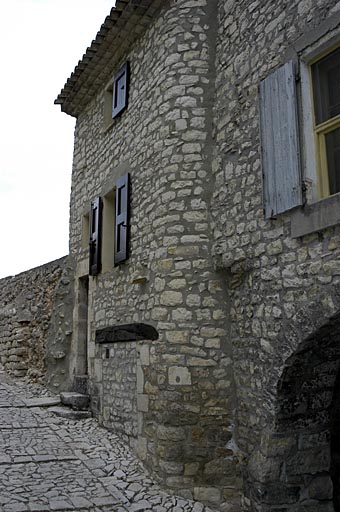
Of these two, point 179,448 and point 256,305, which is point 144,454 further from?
point 256,305

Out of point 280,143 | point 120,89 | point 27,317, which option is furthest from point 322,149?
point 27,317

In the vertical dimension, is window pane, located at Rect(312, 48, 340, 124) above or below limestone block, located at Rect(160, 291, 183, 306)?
above

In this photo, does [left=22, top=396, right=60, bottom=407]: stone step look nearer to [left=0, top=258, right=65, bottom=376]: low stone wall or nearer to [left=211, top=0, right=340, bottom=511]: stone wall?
[left=0, top=258, right=65, bottom=376]: low stone wall

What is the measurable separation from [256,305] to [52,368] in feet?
19.3

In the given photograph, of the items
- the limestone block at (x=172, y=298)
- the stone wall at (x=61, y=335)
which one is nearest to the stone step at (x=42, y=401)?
the stone wall at (x=61, y=335)

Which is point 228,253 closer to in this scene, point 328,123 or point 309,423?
point 328,123

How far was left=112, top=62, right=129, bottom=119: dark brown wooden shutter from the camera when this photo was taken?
7.38m

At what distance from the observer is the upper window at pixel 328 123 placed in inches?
159

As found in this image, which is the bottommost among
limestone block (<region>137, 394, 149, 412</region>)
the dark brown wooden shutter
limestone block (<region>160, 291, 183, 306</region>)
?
limestone block (<region>137, 394, 149, 412</region>)

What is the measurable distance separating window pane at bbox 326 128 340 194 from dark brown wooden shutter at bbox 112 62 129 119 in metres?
4.01

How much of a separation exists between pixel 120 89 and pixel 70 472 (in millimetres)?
5434

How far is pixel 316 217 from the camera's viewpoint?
154 inches

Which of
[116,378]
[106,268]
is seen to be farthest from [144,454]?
[106,268]

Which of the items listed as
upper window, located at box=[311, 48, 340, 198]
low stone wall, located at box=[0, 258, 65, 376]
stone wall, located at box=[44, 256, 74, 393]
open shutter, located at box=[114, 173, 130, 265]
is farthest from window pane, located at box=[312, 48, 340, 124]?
low stone wall, located at box=[0, 258, 65, 376]
